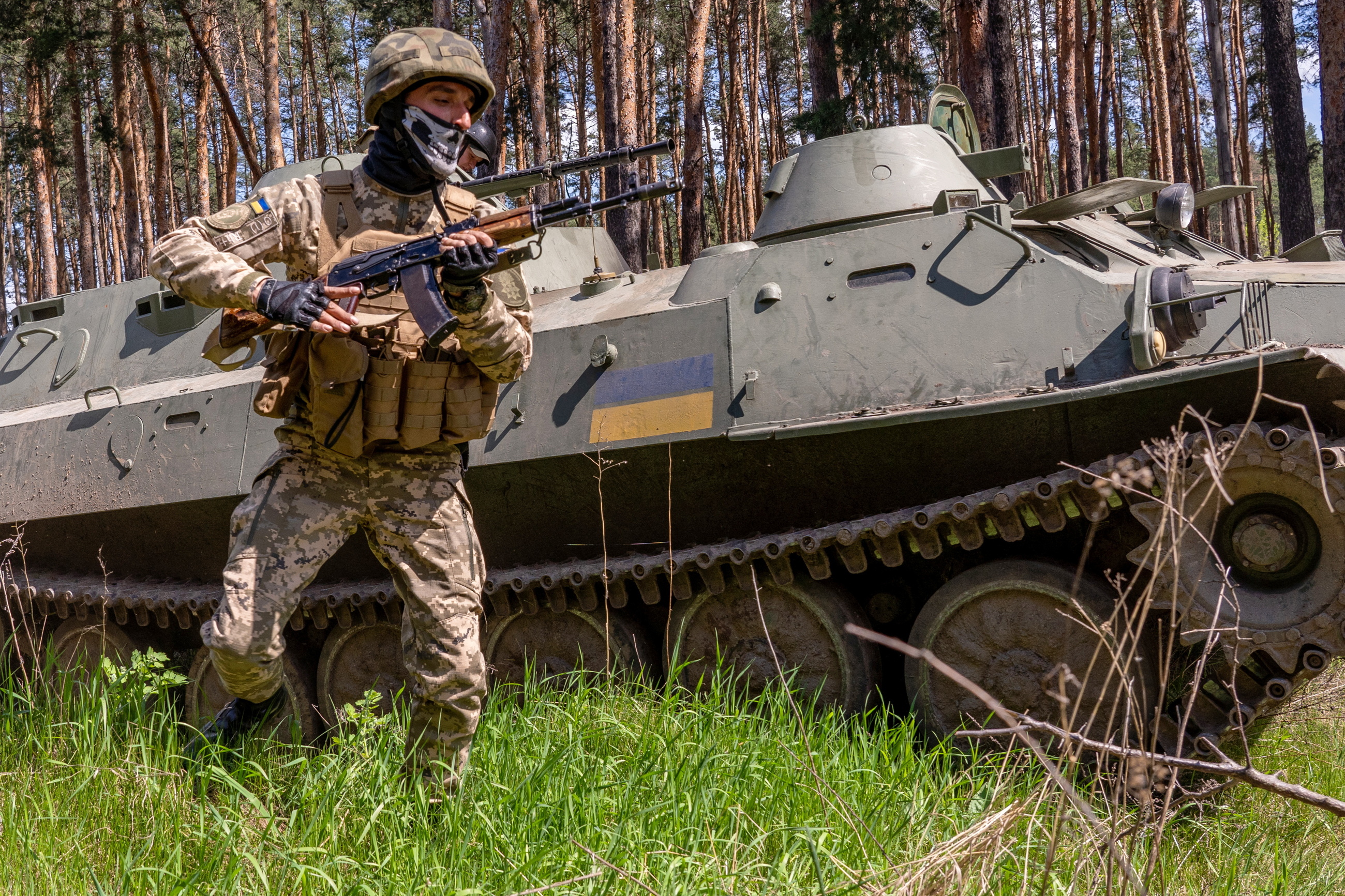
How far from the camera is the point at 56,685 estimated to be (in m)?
5.60

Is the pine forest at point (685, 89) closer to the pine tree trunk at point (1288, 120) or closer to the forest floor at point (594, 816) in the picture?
the pine tree trunk at point (1288, 120)

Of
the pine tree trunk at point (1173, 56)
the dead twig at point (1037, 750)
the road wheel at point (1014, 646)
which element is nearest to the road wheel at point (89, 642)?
the road wheel at point (1014, 646)

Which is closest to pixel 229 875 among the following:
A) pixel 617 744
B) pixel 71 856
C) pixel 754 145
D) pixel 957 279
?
pixel 71 856

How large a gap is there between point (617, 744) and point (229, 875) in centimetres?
150

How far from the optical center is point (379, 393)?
3.60m

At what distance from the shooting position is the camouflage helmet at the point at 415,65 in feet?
11.8

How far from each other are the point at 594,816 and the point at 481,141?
87.4 inches

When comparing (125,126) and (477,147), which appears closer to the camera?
(477,147)

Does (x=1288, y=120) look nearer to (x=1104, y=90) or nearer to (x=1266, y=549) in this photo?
(x=1266, y=549)

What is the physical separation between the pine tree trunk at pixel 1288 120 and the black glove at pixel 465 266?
10.4 meters

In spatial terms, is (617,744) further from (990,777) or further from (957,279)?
(957,279)

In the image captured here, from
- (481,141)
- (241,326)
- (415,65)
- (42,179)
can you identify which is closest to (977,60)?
(481,141)

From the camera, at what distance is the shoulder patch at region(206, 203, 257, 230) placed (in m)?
3.60

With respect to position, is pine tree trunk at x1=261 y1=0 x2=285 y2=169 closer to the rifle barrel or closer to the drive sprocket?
the rifle barrel
